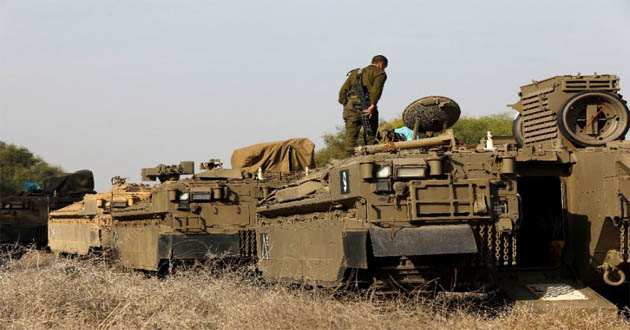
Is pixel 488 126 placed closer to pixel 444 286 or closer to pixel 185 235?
pixel 185 235

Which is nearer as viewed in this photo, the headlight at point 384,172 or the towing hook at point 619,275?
the headlight at point 384,172

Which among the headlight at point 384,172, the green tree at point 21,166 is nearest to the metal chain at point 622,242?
the headlight at point 384,172

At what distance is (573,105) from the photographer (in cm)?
1102

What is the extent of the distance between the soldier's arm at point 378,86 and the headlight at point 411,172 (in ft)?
10.6

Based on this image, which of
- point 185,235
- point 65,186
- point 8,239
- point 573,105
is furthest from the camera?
point 65,186

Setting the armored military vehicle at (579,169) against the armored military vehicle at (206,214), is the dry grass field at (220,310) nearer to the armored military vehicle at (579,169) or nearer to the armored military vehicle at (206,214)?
the armored military vehicle at (579,169)

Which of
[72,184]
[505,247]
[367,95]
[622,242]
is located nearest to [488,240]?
[505,247]

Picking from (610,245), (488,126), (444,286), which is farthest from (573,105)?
(488,126)

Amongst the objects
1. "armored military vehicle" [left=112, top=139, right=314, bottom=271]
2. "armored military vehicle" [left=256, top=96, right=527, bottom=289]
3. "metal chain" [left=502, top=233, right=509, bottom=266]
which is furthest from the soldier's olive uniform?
"metal chain" [left=502, top=233, right=509, bottom=266]

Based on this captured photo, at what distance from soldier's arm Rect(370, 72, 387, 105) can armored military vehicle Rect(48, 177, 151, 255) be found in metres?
7.82

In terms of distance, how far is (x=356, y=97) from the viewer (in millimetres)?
12359

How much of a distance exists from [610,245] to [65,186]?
21.9 metres

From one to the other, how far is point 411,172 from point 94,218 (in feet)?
42.4

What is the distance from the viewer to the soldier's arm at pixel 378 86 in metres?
12.2
